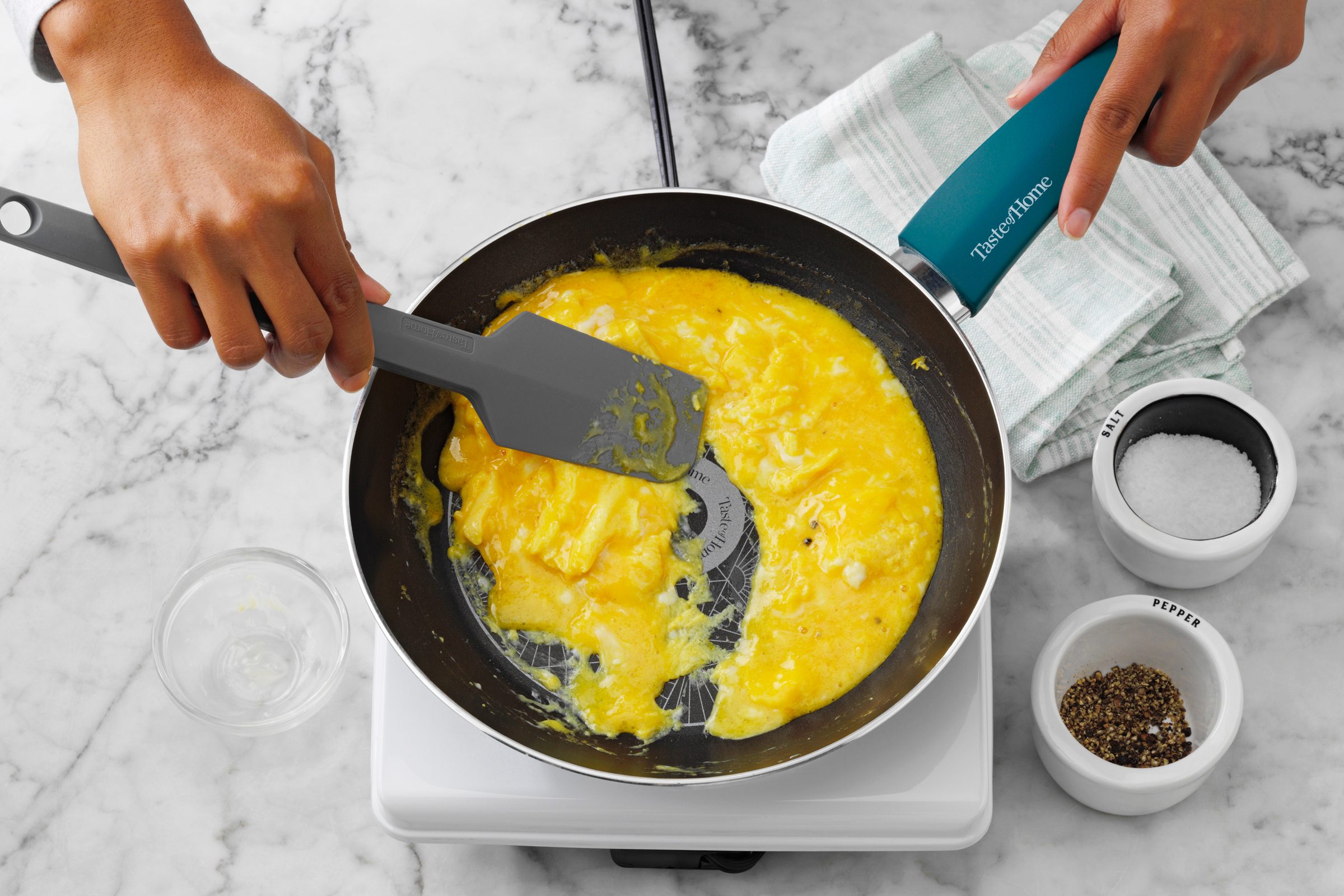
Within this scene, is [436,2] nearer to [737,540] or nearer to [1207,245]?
[737,540]

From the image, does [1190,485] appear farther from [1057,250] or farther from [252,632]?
[252,632]

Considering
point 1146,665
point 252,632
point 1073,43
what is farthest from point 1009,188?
point 252,632

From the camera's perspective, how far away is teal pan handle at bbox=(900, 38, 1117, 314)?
3.73 ft

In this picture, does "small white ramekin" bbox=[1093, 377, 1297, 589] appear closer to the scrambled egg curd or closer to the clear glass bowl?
the scrambled egg curd

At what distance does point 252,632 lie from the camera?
1.45m

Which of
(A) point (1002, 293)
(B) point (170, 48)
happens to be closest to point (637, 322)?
(A) point (1002, 293)

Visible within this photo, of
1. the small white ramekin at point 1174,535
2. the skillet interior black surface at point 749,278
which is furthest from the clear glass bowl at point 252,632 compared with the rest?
the small white ramekin at point 1174,535

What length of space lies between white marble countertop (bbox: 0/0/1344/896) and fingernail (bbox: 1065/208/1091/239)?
43 cm

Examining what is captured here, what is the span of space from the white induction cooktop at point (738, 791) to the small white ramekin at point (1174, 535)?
0.88 feet

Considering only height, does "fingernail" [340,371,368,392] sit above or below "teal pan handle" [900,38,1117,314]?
below

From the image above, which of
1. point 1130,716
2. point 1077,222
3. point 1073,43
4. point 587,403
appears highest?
point 1073,43

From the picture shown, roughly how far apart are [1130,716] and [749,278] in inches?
27.4

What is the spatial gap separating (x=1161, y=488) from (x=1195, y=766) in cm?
33

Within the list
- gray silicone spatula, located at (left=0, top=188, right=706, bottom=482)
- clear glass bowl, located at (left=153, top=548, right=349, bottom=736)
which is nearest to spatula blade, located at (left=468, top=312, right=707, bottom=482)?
gray silicone spatula, located at (left=0, top=188, right=706, bottom=482)
